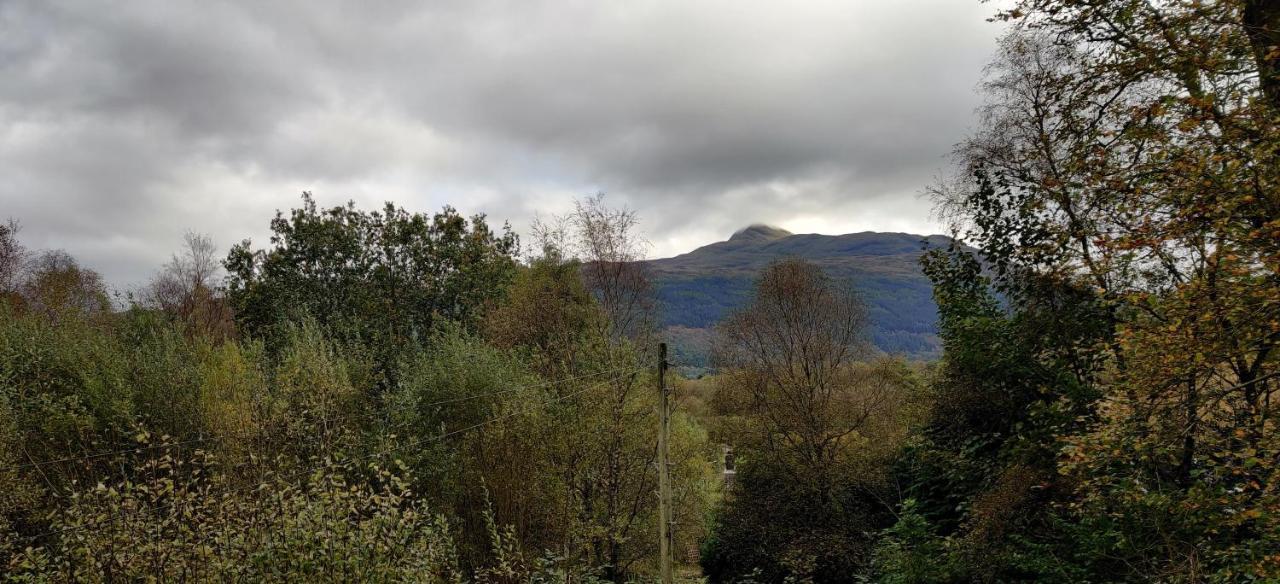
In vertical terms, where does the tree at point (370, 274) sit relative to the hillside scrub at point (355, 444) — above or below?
above

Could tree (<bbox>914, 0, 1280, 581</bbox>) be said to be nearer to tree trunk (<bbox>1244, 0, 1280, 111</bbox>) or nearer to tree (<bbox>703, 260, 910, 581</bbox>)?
tree trunk (<bbox>1244, 0, 1280, 111</bbox>)

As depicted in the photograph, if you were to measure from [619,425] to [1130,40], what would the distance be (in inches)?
562

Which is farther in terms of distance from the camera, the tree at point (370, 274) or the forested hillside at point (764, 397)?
the tree at point (370, 274)

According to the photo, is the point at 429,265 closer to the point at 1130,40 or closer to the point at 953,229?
the point at 953,229

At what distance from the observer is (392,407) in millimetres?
Answer: 18891

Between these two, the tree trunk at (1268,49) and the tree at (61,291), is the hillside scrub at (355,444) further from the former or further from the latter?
the tree trunk at (1268,49)

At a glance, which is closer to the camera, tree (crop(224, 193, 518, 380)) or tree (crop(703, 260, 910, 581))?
tree (crop(703, 260, 910, 581))

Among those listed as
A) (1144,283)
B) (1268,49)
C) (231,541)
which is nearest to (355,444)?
(231,541)

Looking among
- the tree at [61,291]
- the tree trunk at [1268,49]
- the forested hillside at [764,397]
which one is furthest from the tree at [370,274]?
the tree trunk at [1268,49]

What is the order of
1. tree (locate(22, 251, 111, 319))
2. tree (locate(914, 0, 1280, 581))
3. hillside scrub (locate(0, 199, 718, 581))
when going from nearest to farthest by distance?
tree (locate(914, 0, 1280, 581))
hillside scrub (locate(0, 199, 718, 581))
tree (locate(22, 251, 111, 319))

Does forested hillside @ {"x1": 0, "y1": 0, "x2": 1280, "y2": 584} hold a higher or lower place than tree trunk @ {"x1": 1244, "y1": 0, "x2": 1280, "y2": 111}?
lower

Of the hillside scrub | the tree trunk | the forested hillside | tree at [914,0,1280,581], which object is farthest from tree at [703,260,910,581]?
the tree trunk

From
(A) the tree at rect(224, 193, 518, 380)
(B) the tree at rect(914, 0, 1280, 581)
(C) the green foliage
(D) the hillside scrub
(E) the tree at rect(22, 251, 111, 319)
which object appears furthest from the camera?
(A) the tree at rect(224, 193, 518, 380)

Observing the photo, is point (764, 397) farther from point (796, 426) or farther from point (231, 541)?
point (231, 541)
